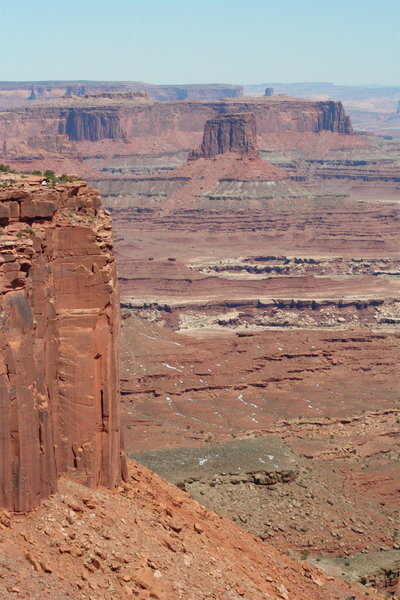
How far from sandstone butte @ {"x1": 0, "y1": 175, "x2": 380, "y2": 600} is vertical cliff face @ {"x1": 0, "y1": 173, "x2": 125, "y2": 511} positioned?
0.02 metres

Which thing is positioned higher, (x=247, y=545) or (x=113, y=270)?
(x=113, y=270)

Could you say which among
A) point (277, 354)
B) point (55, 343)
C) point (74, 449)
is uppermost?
point (55, 343)

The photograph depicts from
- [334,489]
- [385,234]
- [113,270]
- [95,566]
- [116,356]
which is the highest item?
[113,270]

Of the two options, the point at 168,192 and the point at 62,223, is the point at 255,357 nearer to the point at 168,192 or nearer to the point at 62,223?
the point at 62,223

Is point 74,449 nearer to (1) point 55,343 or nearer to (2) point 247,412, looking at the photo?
(1) point 55,343

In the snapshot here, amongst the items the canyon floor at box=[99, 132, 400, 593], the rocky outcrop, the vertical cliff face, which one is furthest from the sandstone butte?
the rocky outcrop

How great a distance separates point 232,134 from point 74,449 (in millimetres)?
168895

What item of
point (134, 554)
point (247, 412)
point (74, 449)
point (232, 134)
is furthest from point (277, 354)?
point (232, 134)

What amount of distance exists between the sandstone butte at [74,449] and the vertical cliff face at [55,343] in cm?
2

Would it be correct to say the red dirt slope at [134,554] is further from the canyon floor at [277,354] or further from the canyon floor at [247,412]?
the canyon floor at [277,354]

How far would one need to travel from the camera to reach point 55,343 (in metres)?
23.8

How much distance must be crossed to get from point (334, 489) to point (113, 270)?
63.3 ft

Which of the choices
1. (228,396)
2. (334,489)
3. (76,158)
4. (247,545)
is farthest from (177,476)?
(76,158)

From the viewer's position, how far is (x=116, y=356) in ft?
84.2
